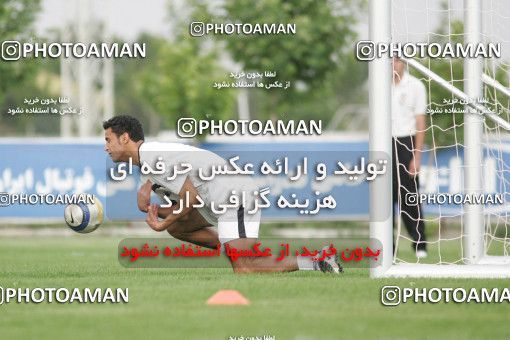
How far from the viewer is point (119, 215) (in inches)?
771

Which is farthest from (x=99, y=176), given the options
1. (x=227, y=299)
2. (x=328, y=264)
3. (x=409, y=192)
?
(x=227, y=299)

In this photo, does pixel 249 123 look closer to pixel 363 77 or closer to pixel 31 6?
pixel 31 6

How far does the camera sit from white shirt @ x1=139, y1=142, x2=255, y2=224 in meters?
8.58

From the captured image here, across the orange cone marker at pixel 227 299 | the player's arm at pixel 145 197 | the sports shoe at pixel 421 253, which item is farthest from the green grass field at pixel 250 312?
the sports shoe at pixel 421 253

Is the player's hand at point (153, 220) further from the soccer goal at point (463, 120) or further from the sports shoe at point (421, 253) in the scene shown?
the sports shoe at point (421, 253)

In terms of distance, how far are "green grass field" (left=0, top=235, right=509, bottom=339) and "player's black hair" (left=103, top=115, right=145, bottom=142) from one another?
1088 mm

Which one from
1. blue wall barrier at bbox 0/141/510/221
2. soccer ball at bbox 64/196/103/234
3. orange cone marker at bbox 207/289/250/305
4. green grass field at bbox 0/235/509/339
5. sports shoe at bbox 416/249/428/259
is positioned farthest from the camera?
blue wall barrier at bbox 0/141/510/221

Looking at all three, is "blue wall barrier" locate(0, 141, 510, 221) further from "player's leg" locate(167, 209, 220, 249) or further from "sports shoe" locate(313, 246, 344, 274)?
"sports shoe" locate(313, 246, 344, 274)

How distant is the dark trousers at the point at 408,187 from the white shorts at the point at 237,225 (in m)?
2.20

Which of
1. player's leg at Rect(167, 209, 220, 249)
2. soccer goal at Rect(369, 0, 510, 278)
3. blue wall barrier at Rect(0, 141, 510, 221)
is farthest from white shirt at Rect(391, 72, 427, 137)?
blue wall barrier at Rect(0, 141, 510, 221)

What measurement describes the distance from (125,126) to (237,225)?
1.13 metres

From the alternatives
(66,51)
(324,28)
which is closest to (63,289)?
(66,51)

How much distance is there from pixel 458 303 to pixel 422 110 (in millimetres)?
3731

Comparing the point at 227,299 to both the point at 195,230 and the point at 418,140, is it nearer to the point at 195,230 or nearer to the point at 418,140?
the point at 195,230
